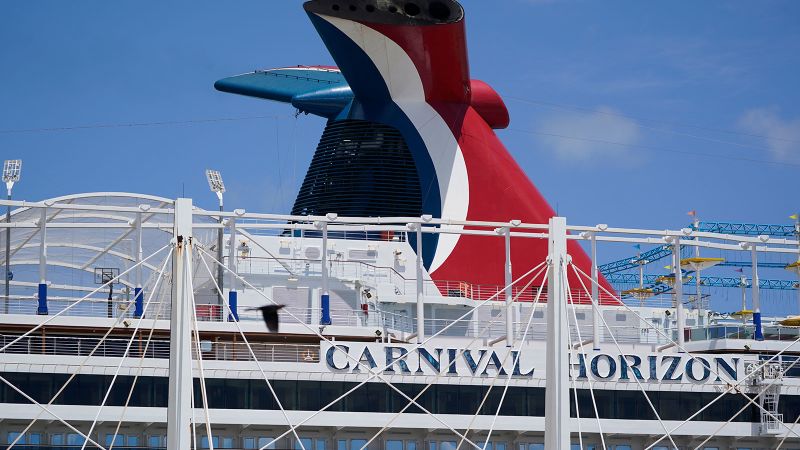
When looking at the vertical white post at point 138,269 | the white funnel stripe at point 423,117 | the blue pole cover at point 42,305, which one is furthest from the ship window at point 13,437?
the white funnel stripe at point 423,117

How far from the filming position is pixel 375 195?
74.1m

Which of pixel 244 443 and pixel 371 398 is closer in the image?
pixel 244 443

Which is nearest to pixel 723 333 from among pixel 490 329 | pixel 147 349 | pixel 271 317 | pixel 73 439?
pixel 490 329

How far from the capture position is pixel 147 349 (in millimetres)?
56719

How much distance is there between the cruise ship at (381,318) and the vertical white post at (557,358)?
0.24 ft

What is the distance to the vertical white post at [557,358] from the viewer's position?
1766 inches

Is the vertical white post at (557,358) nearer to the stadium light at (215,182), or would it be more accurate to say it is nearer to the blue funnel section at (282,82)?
the stadium light at (215,182)

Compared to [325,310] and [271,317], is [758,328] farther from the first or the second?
[271,317]

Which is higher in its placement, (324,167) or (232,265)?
(324,167)

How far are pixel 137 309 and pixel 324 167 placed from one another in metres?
17.8

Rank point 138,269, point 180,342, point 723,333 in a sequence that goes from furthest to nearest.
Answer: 1. point 723,333
2. point 138,269
3. point 180,342

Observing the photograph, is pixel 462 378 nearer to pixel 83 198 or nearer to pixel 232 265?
pixel 232 265

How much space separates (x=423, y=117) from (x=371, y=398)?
20183 mm

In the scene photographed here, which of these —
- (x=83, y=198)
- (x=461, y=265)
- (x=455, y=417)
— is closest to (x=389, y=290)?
(x=461, y=265)
